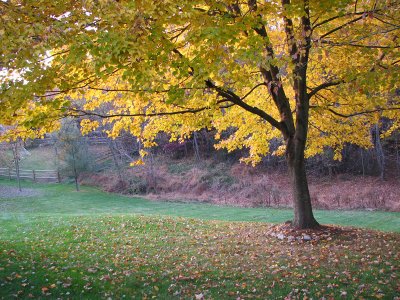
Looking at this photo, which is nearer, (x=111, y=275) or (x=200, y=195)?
(x=111, y=275)

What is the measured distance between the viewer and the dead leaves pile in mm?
4848

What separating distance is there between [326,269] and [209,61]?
4.30 m

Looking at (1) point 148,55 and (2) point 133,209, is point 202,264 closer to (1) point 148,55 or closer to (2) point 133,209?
(1) point 148,55

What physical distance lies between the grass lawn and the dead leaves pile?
0.02 meters

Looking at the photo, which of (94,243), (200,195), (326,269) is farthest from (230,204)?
(326,269)

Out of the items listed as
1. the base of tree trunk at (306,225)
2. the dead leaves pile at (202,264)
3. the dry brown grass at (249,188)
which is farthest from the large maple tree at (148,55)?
the dry brown grass at (249,188)

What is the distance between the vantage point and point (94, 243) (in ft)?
26.4

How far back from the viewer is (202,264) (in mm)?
6250

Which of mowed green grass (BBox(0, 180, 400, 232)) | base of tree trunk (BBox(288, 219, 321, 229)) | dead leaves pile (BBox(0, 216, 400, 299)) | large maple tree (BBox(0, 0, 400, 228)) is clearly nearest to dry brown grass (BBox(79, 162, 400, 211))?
mowed green grass (BBox(0, 180, 400, 232))

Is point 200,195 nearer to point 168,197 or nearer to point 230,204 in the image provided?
point 168,197

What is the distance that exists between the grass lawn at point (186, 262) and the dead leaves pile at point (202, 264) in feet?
0.05

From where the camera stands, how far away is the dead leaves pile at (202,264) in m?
4.85

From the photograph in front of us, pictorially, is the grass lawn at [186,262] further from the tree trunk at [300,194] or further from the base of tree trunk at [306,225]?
the tree trunk at [300,194]

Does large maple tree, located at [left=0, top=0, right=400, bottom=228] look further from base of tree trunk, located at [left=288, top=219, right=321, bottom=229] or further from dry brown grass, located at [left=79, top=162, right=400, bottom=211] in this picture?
dry brown grass, located at [left=79, top=162, right=400, bottom=211]
